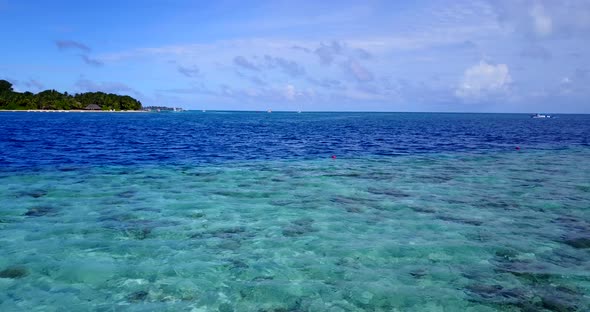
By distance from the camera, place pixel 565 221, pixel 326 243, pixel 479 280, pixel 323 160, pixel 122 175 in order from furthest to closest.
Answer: pixel 323 160
pixel 122 175
pixel 565 221
pixel 326 243
pixel 479 280

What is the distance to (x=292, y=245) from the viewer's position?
40.7 feet

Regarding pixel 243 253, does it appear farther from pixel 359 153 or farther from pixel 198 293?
pixel 359 153

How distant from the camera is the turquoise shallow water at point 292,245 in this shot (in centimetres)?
898

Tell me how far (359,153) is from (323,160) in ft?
23.7

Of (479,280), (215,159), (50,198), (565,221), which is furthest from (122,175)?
(565,221)

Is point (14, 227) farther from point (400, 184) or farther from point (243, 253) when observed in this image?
point (400, 184)

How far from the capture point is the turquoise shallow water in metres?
8.98

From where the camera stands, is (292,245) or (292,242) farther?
(292,242)

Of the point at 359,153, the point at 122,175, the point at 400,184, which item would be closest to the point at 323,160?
the point at 359,153

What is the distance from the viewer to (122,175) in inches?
985

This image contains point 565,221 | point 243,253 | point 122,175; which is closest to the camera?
point 243,253

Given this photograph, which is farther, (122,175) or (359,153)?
(359,153)

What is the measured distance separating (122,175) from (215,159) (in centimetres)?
1034

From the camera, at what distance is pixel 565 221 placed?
15.1m
